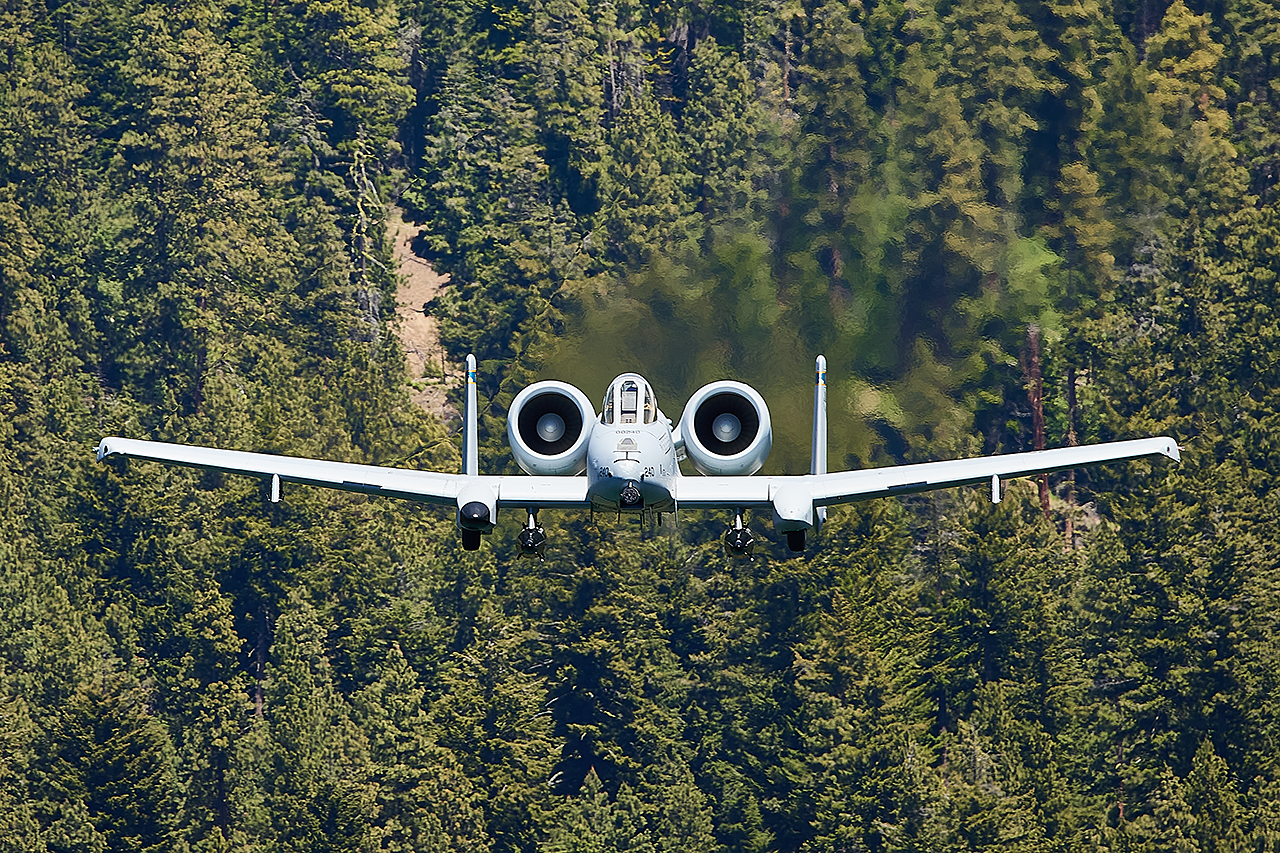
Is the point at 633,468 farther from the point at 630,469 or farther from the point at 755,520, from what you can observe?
the point at 755,520

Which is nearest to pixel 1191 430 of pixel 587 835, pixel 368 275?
pixel 587 835

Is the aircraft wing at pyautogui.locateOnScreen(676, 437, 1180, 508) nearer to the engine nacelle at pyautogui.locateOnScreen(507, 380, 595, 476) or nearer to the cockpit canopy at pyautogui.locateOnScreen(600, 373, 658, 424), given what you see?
the cockpit canopy at pyautogui.locateOnScreen(600, 373, 658, 424)

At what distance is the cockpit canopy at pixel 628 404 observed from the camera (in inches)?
2055

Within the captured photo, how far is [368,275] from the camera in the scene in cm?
13350

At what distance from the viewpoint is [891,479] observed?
53781mm

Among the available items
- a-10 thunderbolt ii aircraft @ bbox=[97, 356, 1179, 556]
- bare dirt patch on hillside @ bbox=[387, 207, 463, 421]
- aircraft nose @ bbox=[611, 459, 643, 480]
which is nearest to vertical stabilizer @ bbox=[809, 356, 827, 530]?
a-10 thunderbolt ii aircraft @ bbox=[97, 356, 1179, 556]

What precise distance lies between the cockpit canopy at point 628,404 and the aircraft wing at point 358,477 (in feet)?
4.17

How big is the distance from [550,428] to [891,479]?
5.56m

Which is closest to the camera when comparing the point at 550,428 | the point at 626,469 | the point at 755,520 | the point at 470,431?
the point at 626,469

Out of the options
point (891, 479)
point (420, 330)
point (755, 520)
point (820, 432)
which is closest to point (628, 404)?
point (891, 479)

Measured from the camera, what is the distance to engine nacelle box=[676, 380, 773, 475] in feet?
178

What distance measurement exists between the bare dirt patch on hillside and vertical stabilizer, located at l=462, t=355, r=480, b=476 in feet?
219

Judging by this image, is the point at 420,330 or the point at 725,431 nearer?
the point at 725,431

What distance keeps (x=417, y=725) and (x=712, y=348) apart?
24.3 meters
